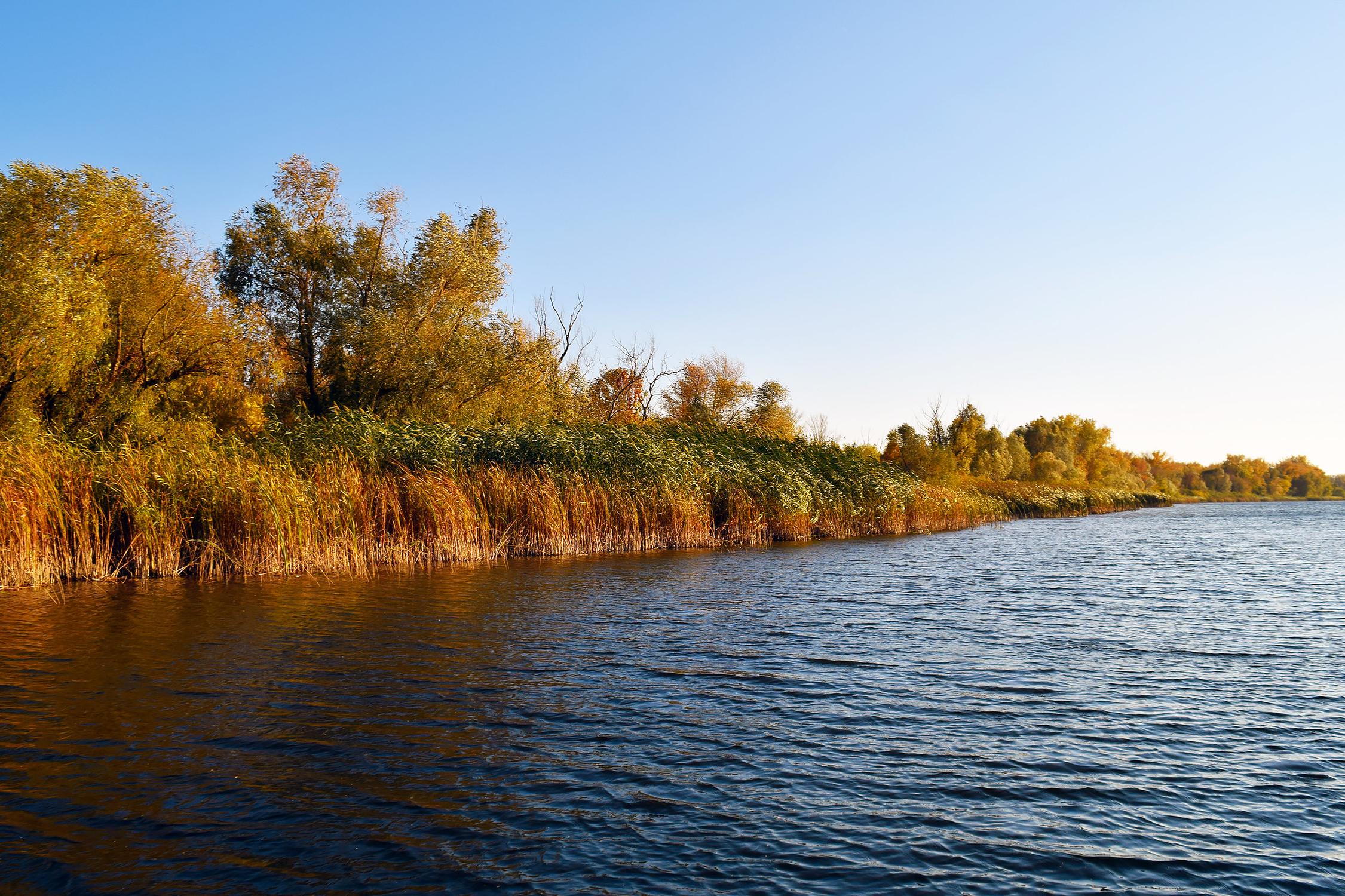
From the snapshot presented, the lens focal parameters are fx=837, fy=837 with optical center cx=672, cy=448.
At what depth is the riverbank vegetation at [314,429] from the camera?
659 inches

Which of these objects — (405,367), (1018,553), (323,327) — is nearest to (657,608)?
(1018,553)

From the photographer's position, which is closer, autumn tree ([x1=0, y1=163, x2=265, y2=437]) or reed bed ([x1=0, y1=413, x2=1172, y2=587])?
reed bed ([x1=0, y1=413, x2=1172, y2=587])

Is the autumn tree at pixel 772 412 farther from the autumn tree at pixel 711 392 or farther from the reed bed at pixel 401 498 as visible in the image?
the reed bed at pixel 401 498

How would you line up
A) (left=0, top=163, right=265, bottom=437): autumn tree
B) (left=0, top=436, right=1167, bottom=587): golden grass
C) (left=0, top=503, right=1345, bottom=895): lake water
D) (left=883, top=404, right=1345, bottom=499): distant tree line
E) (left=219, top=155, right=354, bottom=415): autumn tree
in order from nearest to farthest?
(left=0, top=503, right=1345, bottom=895): lake water < (left=0, top=436, right=1167, bottom=587): golden grass < (left=0, top=163, right=265, bottom=437): autumn tree < (left=219, top=155, right=354, bottom=415): autumn tree < (left=883, top=404, right=1345, bottom=499): distant tree line

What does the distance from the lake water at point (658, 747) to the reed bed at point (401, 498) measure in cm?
171

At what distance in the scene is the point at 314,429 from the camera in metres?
22.6

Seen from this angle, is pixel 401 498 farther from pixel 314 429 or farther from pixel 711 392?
pixel 711 392

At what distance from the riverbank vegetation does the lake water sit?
227 cm

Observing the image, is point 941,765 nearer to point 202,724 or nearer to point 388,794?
point 388,794

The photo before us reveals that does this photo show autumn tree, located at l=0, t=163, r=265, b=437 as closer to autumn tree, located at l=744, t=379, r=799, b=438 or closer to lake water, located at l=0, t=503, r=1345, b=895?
lake water, located at l=0, t=503, r=1345, b=895

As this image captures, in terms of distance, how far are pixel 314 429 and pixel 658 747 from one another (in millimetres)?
18323

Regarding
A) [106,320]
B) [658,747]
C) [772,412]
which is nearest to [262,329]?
[106,320]

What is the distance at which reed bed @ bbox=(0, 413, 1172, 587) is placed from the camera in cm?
1567

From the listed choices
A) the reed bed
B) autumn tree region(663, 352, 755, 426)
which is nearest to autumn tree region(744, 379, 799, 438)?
autumn tree region(663, 352, 755, 426)
